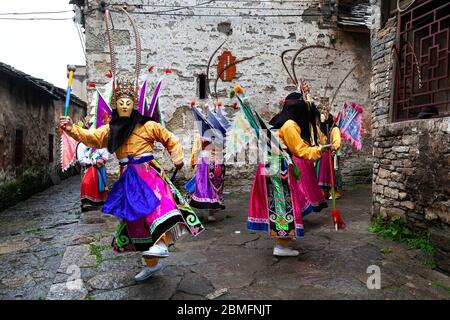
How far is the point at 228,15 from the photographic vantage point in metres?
8.86

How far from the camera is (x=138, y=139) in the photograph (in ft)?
11.0

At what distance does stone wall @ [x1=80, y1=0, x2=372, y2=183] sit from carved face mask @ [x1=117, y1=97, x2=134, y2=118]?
536 cm

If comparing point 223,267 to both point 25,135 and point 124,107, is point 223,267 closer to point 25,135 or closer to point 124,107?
point 124,107

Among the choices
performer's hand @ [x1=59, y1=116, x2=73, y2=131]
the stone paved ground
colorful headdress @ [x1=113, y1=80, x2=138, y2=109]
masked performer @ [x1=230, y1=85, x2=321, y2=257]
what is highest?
colorful headdress @ [x1=113, y1=80, x2=138, y2=109]

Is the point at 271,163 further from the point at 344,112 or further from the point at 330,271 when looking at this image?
the point at 344,112

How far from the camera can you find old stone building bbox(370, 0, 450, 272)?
406 centimetres

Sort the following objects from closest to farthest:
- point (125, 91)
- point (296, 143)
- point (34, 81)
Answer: point (125, 91)
point (296, 143)
point (34, 81)

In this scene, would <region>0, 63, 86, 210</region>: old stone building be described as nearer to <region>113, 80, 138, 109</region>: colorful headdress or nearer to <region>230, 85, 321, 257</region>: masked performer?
<region>113, 80, 138, 109</region>: colorful headdress

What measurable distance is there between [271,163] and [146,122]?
1.39 m

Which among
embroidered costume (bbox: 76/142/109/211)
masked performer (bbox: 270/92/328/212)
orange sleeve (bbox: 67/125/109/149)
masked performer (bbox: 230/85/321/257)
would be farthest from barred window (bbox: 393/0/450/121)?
embroidered costume (bbox: 76/142/109/211)

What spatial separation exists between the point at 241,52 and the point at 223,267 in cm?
655

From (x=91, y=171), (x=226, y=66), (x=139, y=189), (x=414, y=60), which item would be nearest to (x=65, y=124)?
(x=139, y=189)

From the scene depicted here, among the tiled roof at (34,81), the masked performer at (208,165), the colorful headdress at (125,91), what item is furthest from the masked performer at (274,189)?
the tiled roof at (34,81)
